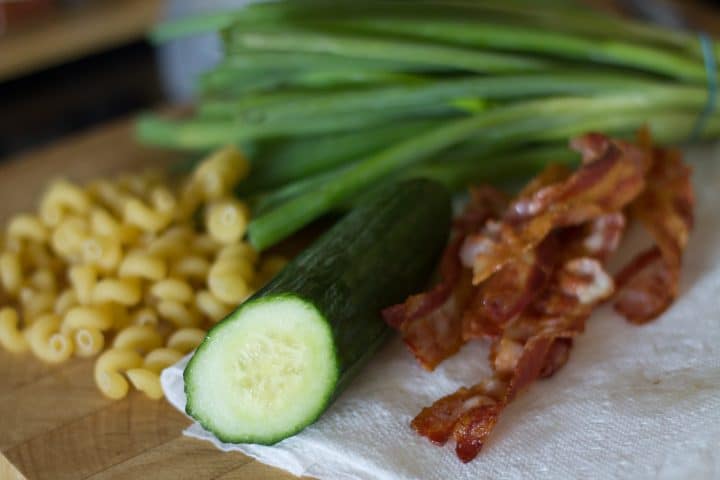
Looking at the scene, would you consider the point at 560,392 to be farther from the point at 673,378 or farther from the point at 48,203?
the point at 48,203

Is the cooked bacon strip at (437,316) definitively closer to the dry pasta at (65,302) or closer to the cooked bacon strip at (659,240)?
the cooked bacon strip at (659,240)

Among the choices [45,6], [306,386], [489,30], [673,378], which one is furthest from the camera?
[45,6]

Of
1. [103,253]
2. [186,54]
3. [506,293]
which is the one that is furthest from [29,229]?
[186,54]

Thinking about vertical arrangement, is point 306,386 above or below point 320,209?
below

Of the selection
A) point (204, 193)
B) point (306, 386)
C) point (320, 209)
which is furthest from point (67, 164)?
point (306, 386)

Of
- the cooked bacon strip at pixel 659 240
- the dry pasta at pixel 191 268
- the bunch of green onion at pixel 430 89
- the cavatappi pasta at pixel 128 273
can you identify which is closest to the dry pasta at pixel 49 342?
the cavatappi pasta at pixel 128 273

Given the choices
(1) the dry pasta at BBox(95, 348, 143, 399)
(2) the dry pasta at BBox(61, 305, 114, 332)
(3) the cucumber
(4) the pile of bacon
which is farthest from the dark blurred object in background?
(3) the cucumber

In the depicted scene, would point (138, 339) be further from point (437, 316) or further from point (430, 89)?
point (430, 89)
